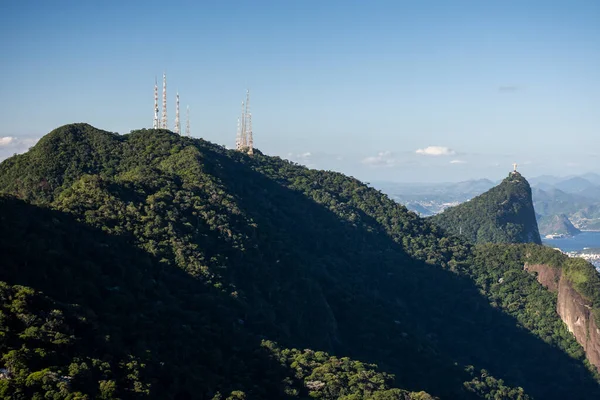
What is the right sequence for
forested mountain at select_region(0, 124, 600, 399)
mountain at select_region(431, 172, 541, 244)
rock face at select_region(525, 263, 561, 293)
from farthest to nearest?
mountain at select_region(431, 172, 541, 244) < rock face at select_region(525, 263, 561, 293) < forested mountain at select_region(0, 124, 600, 399)

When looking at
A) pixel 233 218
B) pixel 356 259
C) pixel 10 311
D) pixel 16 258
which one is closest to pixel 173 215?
pixel 233 218

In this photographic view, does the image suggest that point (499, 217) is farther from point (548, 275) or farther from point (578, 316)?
point (578, 316)

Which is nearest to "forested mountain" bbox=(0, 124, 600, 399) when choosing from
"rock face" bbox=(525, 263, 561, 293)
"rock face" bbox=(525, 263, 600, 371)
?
"rock face" bbox=(525, 263, 600, 371)

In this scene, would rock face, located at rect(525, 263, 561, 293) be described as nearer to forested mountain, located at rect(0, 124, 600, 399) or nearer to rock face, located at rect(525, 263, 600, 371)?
rock face, located at rect(525, 263, 600, 371)

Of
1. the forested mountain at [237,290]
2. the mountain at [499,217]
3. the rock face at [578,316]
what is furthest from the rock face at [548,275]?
the mountain at [499,217]

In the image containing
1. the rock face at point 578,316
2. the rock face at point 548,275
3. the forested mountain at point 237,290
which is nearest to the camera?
the forested mountain at point 237,290

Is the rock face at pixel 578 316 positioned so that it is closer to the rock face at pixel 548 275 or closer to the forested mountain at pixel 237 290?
the rock face at pixel 548 275
